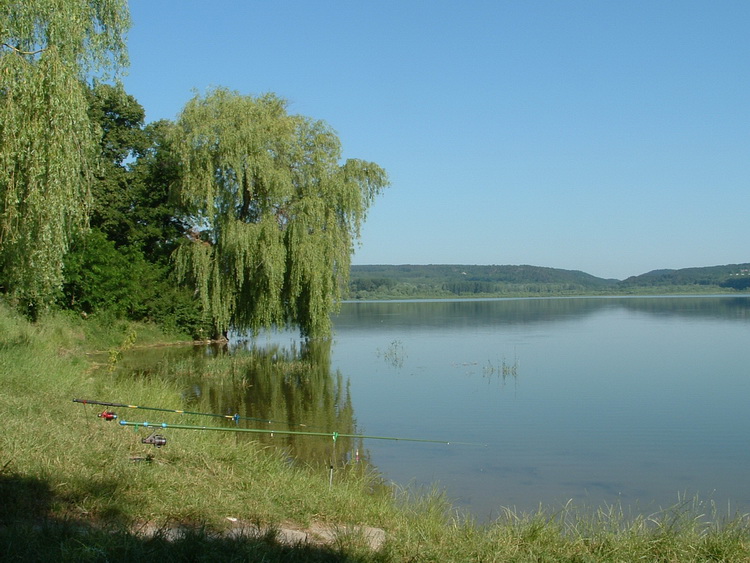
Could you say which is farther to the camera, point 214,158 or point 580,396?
point 214,158

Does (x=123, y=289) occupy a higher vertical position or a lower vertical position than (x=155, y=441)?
higher

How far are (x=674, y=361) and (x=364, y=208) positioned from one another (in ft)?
36.4

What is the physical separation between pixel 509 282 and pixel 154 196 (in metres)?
153

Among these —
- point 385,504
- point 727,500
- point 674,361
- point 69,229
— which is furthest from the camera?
point 674,361

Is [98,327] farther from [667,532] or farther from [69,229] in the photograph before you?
[667,532]

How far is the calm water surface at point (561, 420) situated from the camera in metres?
9.63

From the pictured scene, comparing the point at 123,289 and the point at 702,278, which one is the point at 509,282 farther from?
the point at 123,289

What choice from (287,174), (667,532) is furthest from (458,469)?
(287,174)

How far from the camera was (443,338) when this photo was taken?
113 ft

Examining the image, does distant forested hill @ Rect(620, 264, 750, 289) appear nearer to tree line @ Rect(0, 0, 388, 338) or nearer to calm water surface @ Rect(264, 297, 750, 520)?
calm water surface @ Rect(264, 297, 750, 520)

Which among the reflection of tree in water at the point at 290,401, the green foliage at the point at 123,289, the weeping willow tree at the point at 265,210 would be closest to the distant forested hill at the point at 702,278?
the green foliage at the point at 123,289

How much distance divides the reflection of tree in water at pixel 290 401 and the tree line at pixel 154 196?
179cm

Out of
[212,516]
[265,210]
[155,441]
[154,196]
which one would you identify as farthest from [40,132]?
[154,196]

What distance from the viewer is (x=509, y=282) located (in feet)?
580
